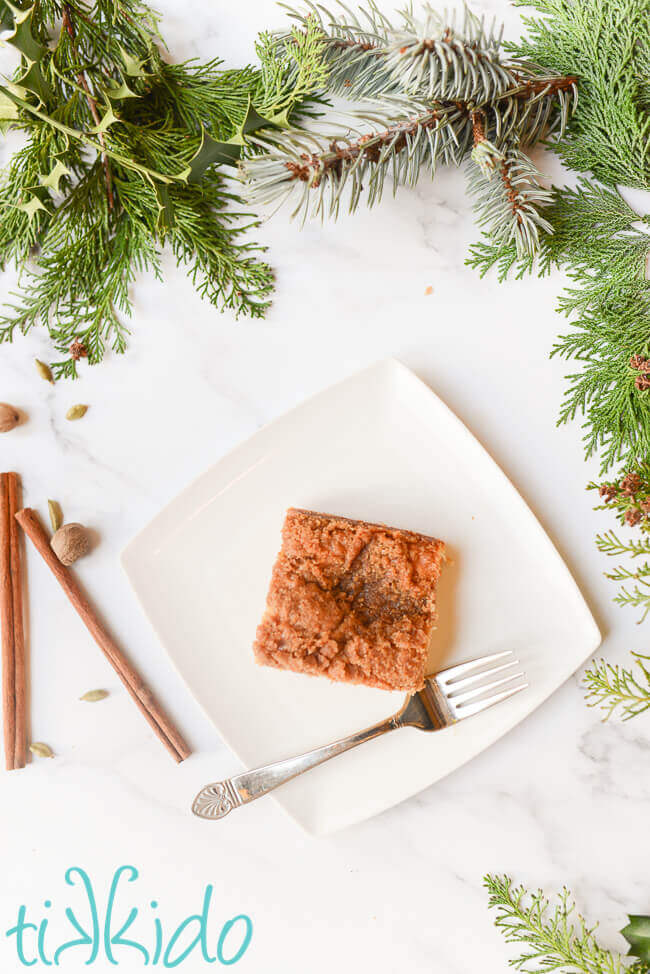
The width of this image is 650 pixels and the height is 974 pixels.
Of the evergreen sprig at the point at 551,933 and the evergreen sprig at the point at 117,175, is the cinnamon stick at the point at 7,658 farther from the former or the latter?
the evergreen sprig at the point at 551,933

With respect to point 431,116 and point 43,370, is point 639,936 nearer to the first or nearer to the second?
point 431,116

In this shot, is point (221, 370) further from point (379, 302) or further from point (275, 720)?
point (275, 720)

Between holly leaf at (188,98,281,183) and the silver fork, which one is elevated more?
holly leaf at (188,98,281,183)

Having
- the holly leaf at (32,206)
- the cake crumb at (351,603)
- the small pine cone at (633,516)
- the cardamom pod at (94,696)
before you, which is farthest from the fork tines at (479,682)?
the holly leaf at (32,206)

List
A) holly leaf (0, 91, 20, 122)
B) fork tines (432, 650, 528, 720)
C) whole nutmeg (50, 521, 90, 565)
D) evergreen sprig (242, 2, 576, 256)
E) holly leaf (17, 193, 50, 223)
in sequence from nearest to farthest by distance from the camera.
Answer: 1. evergreen sprig (242, 2, 576, 256)
2. holly leaf (0, 91, 20, 122)
3. holly leaf (17, 193, 50, 223)
4. fork tines (432, 650, 528, 720)
5. whole nutmeg (50, 521, 90, 565)

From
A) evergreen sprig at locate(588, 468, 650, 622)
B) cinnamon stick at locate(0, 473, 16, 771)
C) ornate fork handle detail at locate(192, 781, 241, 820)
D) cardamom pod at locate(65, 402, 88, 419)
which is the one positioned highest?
cardamom pod at locate(65, 402, 88, 419)

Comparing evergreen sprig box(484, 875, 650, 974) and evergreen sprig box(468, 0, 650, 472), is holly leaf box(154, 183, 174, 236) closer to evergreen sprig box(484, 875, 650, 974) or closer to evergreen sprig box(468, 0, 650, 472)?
evergreen sprig box(468, 0, 650, 472)

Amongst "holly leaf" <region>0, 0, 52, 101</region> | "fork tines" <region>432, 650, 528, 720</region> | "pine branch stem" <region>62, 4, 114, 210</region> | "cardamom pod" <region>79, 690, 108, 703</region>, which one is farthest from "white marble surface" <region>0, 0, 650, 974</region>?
"holly leaf" <region>0, 0, 52, 101</region>
